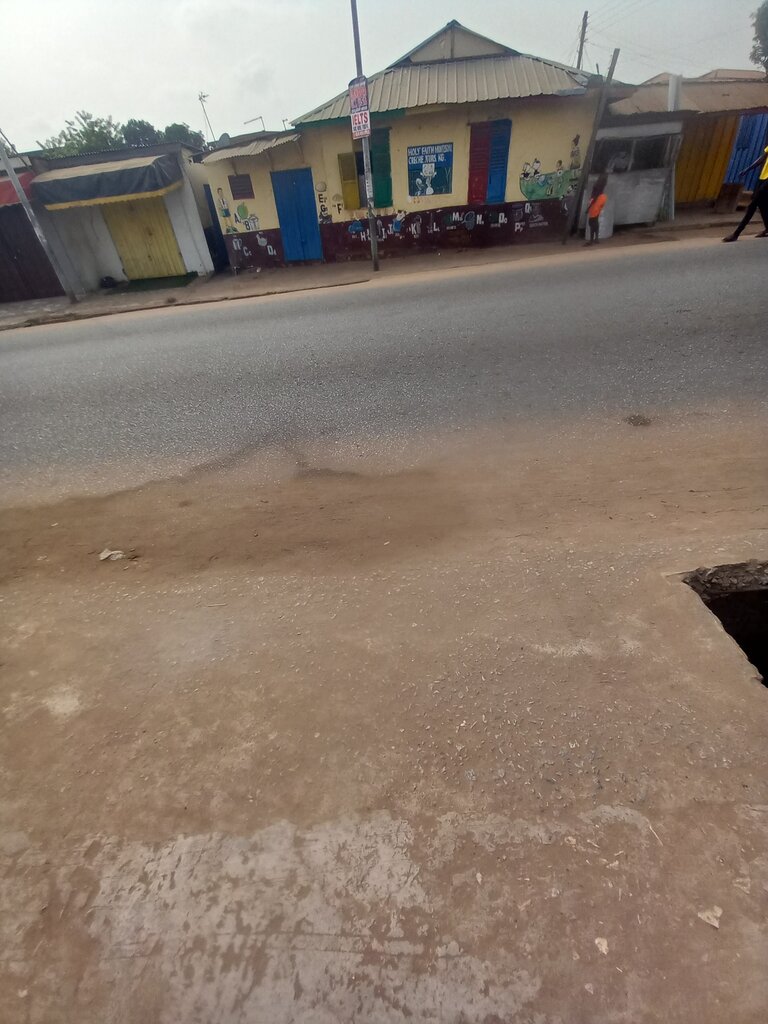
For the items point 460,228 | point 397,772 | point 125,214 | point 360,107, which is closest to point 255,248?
point 125,214

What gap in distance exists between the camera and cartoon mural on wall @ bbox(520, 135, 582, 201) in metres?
12.3

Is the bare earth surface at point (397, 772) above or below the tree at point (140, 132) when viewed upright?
below

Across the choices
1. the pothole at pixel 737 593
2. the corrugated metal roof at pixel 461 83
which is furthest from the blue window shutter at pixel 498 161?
the pothole at pixel 737 593

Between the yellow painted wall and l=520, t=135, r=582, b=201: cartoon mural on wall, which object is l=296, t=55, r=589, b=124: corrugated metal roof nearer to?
the yellow painted wall

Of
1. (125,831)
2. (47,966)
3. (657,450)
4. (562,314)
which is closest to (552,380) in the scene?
(657,450)

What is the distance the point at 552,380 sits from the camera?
16.4 ft

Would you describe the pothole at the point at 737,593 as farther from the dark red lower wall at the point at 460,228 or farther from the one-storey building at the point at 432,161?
the dark red lower wall at the point at 460,228

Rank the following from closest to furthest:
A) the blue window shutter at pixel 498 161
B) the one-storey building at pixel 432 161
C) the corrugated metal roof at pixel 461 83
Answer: the corrugated metal roof at pixel 461 83, the one-storey building at pixel 432 161, the blue window shutter at pixel 498 161

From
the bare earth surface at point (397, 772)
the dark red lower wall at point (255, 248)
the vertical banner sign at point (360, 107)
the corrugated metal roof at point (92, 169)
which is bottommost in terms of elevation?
the dark red lower wall at point (255, 248)

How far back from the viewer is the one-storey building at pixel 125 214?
508 inches

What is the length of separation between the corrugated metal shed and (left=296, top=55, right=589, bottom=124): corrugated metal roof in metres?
5.09

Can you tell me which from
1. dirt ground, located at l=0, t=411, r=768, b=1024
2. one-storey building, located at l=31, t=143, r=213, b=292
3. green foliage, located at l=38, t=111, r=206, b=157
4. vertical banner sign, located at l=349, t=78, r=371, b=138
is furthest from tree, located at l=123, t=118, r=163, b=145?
dirt ground, located at l=0, t=411, r=768, b=1024

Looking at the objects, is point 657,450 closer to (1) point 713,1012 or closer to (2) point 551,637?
(2) point 551,637

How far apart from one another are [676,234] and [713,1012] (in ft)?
46.3
